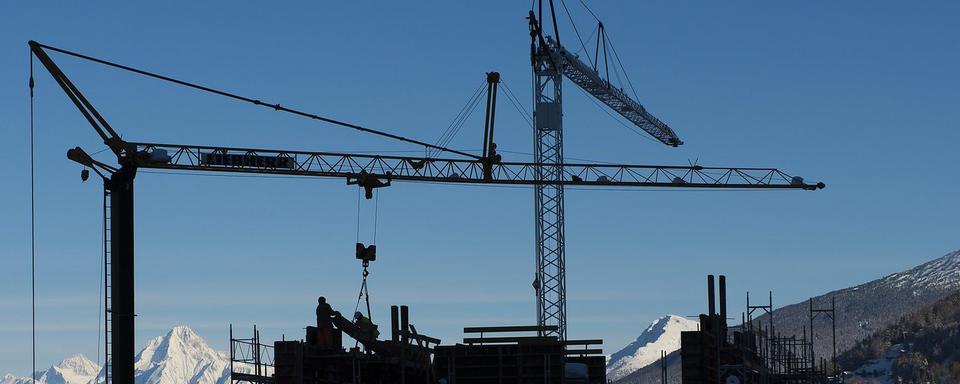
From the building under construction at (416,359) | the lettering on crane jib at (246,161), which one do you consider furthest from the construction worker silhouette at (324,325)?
the lettering on crane jib at (246,161)

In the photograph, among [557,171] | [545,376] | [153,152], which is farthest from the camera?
[557,171]

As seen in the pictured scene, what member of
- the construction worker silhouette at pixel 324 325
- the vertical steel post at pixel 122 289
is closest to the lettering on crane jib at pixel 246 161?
the vertical steel post at pixel 122 289

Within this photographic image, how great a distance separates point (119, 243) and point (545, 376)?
73.7 ft

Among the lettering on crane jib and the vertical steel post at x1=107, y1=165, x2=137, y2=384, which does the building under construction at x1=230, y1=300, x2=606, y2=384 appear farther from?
the lettering on crane jib

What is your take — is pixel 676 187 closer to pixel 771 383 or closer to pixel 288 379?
pixel 771 383

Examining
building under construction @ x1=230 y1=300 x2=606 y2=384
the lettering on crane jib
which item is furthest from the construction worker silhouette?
the lettering on crane jib

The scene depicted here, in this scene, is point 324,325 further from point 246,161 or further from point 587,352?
point 246,161

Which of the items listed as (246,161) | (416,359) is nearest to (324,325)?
(416,359)

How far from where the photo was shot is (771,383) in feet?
274

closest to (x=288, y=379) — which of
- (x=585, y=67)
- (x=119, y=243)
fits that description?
(x=119, y=243)

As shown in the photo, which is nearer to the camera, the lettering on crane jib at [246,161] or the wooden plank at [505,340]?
the wooden plank at [505,340]

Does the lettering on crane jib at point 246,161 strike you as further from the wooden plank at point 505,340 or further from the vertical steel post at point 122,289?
the wooden plank at point 505,340

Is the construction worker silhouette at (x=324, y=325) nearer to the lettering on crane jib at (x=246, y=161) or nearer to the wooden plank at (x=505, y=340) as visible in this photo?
the wooden plank at (x=505, y=340)

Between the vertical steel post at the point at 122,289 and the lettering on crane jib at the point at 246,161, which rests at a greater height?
the lettering on crane jib at the point at 246,161
